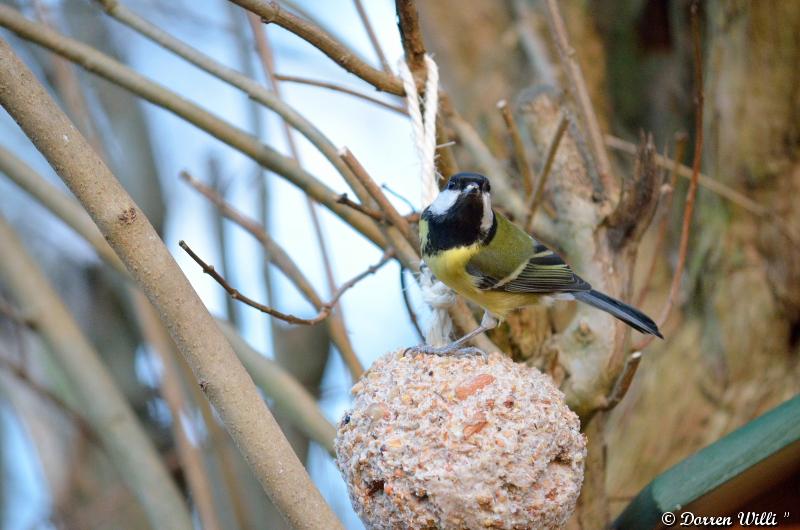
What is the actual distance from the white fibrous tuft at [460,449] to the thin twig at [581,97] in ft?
1.67

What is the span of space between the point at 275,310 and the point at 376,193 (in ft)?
0.74

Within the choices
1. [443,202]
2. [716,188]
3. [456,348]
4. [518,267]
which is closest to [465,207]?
[443,202]

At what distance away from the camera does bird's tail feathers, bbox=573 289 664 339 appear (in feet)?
4.26

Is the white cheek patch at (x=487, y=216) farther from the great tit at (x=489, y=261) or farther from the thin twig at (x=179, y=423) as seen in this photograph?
the thin twig at (x=179, y=423)

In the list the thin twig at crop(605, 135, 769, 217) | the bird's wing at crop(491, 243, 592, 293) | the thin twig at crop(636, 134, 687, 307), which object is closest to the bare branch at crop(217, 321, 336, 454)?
the bird's wing at crop(491, 243, 592, 293)

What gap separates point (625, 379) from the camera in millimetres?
1235

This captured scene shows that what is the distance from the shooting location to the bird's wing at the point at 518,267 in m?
1.40

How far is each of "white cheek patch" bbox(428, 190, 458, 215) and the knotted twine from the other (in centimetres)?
4

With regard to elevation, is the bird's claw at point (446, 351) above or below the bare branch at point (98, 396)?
below

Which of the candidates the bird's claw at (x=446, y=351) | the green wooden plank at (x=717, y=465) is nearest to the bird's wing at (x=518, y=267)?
the bird's claw at (x=446, y=351)

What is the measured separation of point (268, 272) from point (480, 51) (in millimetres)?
1190

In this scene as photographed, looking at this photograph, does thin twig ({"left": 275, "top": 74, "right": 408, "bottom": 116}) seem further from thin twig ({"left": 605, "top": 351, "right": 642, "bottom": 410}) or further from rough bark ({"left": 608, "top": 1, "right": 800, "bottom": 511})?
rough bark ({"left": 608, "top": 1, "right": 800, "bottom": 511})

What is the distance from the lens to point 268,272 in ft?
6.54

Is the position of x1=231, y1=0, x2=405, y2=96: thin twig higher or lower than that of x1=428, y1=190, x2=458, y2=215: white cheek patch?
higher
